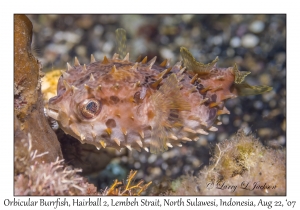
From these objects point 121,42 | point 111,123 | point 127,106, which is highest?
point 121,42

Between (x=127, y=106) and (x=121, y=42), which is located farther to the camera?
(x=121, y=42)

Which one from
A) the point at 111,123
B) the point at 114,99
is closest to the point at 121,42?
the point at 114,99

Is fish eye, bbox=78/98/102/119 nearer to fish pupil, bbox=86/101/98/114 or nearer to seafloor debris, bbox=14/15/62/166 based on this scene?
fish pupil, bbox=86/101/98/114

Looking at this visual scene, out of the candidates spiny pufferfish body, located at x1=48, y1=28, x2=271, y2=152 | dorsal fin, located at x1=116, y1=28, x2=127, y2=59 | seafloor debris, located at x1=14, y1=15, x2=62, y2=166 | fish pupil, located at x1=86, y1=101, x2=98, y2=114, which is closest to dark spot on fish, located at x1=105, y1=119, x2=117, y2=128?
spiny pufferfish body, located at x1=48, y1=28, x2=271, y2=152

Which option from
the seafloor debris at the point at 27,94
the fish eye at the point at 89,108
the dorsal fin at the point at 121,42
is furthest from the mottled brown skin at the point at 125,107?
the dorsal fin at the point at 121,42

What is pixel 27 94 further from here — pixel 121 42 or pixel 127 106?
pixel 121 42

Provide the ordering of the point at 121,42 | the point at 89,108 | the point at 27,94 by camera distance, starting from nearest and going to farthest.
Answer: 1. the point at 89,108
2. the point at 27,94
3. the point at 121,42

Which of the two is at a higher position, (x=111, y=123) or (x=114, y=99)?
(x=114, y=99)

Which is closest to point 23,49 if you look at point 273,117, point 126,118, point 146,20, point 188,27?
point 126,118
